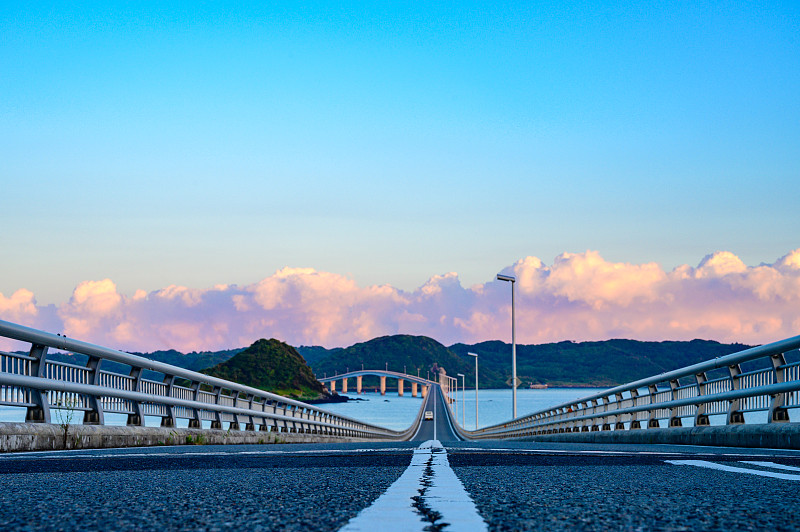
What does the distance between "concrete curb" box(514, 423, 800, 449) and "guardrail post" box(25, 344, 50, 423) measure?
7.72m

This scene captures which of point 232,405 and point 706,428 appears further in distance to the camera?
point 232,405

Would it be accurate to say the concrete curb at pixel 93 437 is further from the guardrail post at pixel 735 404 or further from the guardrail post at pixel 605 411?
the guardrail post at pixel 605 411

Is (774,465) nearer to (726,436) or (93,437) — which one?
(726,436)

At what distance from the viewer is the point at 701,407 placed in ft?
41.2

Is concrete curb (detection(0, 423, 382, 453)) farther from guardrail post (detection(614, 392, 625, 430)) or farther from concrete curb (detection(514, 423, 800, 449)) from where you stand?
guardrail post (detection(614, 392, 625, 430))

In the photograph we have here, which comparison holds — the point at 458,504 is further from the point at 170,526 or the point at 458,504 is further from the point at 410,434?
Answer: the point at 410,434

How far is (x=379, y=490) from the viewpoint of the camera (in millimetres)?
4473

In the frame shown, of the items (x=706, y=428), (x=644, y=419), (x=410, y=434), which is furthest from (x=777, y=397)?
(x=410, y=434)

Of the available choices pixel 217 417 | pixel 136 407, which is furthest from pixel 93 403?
pixel 217 417

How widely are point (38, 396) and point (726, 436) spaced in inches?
316

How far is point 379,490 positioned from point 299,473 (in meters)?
1.49

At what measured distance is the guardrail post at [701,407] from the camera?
12.5 m

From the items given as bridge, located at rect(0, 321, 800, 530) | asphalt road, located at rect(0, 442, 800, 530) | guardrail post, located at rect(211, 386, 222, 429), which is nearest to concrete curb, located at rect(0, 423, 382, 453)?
bridge, located at rect(0, 321, 800, 530)

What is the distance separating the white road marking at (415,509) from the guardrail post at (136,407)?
6.84 m
